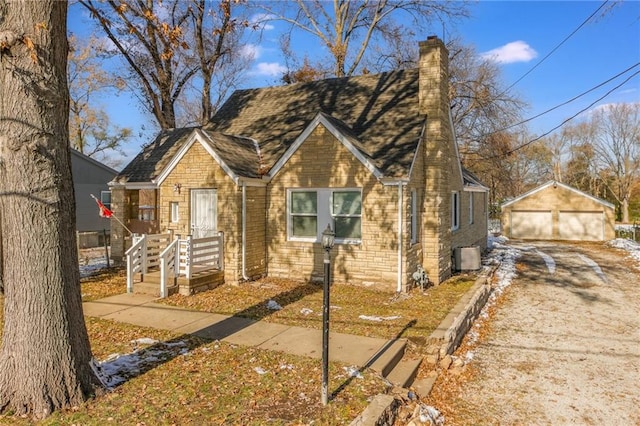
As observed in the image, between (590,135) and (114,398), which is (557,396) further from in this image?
(590,135)

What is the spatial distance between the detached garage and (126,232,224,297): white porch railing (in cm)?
2496

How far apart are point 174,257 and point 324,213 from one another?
14.3 ft

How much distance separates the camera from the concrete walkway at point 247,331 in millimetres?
6848

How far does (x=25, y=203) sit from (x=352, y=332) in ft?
18.3

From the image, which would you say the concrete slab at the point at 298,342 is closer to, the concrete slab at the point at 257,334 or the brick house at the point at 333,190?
the concrete slab at the point at 257,334

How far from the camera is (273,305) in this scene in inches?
390

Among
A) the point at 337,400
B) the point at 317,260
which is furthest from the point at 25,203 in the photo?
the point at 317,260

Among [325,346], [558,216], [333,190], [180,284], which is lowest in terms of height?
[180,284]

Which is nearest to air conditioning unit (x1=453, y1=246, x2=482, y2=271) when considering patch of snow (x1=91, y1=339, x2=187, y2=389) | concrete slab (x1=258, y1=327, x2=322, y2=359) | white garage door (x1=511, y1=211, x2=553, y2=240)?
concrete slab (x1=258, y1=327, x2=322, y2=359)

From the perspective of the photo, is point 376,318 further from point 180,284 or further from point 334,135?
point 334,135

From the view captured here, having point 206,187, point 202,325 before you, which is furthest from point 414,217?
point 202,325

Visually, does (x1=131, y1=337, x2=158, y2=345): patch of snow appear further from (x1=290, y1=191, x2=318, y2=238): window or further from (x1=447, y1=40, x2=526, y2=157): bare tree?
(x1=447, y1=40, x2=526, y2=157): bare tree

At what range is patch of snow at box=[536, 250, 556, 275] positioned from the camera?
55.7ft

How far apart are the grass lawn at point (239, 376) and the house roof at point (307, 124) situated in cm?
411
